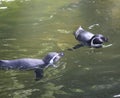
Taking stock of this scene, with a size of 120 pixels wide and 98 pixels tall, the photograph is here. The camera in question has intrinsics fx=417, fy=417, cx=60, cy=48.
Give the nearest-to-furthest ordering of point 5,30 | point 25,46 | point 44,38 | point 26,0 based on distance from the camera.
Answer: point 25,46 < point 44,38 < point 5,30 < point 26,0

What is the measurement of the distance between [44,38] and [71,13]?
13.0ft

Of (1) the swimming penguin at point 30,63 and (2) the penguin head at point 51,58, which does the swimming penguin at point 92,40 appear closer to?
(2) the penguin head at point 51,58

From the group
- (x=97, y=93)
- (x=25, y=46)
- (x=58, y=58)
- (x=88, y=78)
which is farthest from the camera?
(x=25, y=46)

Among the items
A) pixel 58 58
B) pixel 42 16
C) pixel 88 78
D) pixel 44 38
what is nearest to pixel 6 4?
pixel 42 16

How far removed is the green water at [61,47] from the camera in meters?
8.28

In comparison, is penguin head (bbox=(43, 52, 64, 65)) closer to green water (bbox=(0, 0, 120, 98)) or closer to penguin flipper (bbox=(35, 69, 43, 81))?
green water (bbox=(0, 0, 120, 98))

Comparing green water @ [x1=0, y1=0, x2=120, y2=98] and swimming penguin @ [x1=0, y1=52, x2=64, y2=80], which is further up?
swimming penguin @ [x1=0, y1=52, x2=64, y2=80]

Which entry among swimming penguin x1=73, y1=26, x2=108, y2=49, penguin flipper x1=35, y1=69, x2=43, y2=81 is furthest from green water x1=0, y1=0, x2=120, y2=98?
swimming penguin x1=73, y1=26, x2=108, y2=49

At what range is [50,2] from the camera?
19.0 meters

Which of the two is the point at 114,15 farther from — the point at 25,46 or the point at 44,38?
the point at 25,46

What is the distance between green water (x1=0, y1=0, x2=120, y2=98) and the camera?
8281 millimetres

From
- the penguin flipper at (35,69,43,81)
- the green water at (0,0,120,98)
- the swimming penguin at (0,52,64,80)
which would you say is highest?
the swimming penguin at (0,52,64,80)

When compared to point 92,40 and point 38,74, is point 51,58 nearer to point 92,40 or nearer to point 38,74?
point 38,74

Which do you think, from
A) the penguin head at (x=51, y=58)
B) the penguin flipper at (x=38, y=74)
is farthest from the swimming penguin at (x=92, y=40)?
the penguin flipper at (x=38, y=74)
